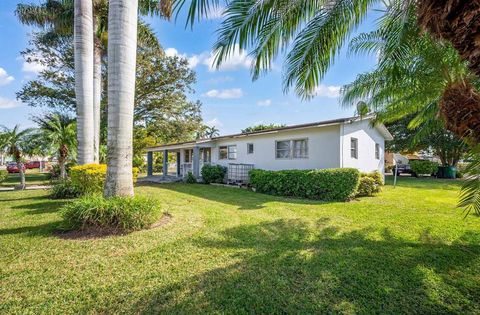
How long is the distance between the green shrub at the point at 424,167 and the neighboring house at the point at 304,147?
8805mm

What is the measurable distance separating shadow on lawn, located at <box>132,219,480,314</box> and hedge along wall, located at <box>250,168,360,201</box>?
5.22m

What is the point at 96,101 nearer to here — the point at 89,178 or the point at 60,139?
the point at 60,139

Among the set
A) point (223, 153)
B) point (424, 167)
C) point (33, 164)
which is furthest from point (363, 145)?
point (33, 164)

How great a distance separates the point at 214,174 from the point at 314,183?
28.5 ft

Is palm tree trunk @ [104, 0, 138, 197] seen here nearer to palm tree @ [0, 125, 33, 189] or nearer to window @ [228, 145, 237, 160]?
window @ [228, 145, 237, 160]

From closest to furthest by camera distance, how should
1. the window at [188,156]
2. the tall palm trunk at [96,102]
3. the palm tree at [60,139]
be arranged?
the tall palm trunk at [96,102] < the palm tree at [60,139] < the window at [188,156]

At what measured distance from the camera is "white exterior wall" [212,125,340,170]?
12859 millimetres

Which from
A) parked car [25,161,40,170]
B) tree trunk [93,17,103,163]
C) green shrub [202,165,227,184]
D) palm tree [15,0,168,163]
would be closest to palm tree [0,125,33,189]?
palm tree [15,0,168,163]

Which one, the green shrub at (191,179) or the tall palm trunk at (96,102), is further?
the green shrub at (191,179)

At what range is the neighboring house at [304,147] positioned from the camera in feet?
42.2

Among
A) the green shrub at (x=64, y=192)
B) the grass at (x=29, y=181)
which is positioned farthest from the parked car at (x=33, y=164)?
the green shrub at (x=64, y=192)

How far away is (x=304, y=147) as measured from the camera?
14195 millimetres

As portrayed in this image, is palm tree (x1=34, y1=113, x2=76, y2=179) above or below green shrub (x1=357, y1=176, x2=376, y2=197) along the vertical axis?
above

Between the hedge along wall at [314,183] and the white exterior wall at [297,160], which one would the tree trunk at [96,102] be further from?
the white exterior wall at [297,160]
